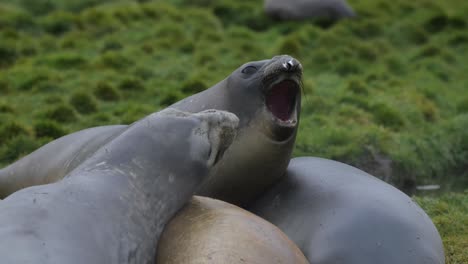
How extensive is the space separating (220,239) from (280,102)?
1.83m

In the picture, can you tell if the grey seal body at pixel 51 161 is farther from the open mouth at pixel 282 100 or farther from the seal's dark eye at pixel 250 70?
the open mouth at pixel 282 100

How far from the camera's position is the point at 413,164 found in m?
8.19

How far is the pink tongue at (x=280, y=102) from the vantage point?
5656 mm

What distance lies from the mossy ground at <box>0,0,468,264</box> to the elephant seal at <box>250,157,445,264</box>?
849 mm

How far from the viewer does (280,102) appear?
571cm

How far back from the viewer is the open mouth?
561 centimetres

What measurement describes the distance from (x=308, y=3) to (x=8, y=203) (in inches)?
379

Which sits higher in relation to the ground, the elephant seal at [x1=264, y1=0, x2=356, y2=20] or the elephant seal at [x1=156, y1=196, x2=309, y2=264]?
the elephant seal at [x1=156, y1=196, x2=309, y2=264]

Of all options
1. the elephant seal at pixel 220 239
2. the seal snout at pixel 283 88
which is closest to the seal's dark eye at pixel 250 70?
the seal snout at pixel 283 88

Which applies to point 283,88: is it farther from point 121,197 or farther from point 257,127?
point 121,197

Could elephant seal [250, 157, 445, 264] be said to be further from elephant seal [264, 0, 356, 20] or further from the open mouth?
elephant seal [264, 0, 356, 20]

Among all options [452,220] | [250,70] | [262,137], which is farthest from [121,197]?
[452,220]

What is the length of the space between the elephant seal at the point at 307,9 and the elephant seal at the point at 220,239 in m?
8.80

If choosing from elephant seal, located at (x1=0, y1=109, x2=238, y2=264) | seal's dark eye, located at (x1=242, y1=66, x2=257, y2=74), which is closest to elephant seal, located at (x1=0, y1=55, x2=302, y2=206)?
seal's dark eye, located at (x1=242, y1=66, x2=257, y2=74)
